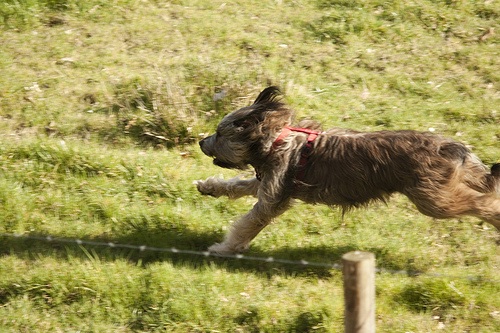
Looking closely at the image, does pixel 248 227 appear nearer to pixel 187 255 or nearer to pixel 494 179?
pixel 187 255

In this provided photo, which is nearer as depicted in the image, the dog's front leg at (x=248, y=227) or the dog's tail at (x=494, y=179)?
the dog's tail at (x=494, y=179)

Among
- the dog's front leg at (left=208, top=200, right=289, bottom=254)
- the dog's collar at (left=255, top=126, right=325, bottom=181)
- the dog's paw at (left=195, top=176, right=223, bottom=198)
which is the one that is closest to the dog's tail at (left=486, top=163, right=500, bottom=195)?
the dog's collar at (left=255, top=126, right=325, bottom=181)

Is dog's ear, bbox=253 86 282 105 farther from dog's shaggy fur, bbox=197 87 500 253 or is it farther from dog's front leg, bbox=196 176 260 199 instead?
dog's front leg, bbox=196 176 260 199

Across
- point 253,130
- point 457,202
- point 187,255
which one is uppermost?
point 253,130

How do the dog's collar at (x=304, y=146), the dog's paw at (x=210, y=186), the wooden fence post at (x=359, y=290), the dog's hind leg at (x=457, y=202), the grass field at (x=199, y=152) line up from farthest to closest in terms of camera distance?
the dog's paw at (x=210, y=186)
the dog's collar at (x=304, y=146)
the grass field at (x=199, y=152)
the dog's hind leg at (x=457, y=202)
the wooden fence post at (x=359, y=290)

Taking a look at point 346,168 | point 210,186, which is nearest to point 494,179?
point 346,168

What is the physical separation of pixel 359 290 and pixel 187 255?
2.71 m

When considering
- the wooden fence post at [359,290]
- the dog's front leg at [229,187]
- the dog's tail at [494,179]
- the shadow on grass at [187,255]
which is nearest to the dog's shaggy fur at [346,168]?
the dog's tail at [494,179]

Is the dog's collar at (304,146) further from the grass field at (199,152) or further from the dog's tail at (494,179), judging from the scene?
the dog's tail at (494,179)

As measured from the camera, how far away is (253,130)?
511 centimetres

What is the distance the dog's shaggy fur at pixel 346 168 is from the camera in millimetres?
4613

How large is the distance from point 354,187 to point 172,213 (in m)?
2.23

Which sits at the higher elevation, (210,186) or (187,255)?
(210,186)

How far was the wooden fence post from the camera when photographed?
3.03 meters
